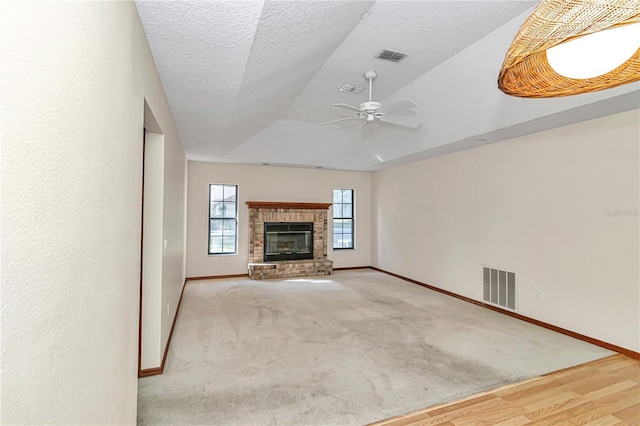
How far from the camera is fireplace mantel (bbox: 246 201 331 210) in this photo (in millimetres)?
7098

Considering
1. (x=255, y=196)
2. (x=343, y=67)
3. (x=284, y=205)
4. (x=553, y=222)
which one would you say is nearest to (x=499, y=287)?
(x=553, y=222)

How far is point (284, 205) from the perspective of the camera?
7.34 metres

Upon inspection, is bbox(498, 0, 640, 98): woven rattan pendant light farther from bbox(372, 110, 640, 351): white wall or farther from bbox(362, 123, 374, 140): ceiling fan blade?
bbox(362, 123, 374, 140): ceiling fan blade

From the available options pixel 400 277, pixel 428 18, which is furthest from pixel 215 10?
pixel 400 277

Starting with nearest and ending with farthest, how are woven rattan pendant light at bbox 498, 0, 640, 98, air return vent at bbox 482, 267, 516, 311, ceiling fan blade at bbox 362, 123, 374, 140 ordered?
woven rattan pendant light at bbox 498, 0, 640, 98 < air return vent at bbox 482, 267, 516, 311 < ceiling fan blade at bbox 362, 123, 374, 140

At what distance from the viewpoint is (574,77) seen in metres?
1.14

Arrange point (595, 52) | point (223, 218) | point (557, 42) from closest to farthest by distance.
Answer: point (557, 42) → point (595, 52) → point (223, 218)

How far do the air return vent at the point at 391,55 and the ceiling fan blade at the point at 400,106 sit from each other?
485 millimetres

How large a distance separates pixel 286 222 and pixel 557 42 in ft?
22.2

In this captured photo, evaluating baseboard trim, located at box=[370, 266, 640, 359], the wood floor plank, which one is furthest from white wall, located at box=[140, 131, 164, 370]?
baseboard trim, located at box=[370, 266, 640, 359]

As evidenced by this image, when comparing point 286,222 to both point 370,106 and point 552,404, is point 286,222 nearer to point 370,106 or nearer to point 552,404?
point 370,106

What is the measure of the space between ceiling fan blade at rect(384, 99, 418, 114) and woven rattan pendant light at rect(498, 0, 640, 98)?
2054 mm

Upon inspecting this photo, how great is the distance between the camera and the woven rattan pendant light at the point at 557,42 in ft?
2.57

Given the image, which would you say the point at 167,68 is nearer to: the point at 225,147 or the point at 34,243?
the point at 34,243
